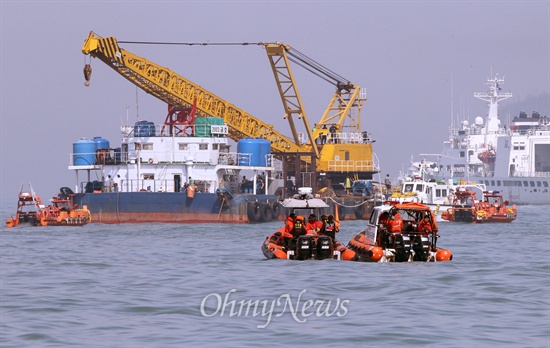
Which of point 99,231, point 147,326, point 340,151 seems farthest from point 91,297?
point 340,151

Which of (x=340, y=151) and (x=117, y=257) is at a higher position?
(x=340, y=151)

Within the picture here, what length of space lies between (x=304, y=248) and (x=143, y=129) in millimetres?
42154

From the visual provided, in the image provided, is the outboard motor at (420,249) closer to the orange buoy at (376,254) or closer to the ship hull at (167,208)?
the orange buoy at (376,254)

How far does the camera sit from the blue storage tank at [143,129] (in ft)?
255

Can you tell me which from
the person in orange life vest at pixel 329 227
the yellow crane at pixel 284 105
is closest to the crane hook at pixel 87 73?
the yellow crane at pixel 284 105

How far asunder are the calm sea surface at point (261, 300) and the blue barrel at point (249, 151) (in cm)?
3349

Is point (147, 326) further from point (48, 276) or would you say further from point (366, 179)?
point (366, 179)

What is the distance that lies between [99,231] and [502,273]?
3270 centimetres

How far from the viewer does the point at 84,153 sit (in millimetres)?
79062

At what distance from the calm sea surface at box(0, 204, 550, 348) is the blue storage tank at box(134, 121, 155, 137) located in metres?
31.7

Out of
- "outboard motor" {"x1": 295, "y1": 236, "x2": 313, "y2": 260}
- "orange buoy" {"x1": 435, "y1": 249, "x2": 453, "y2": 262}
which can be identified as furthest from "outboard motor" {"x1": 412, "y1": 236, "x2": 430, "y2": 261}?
"outboard motor" {"x1": 295, "y1": 236, "x2": 313, "y2": 260}

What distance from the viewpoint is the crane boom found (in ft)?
254

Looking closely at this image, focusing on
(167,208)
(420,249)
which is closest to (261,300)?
(420,249)

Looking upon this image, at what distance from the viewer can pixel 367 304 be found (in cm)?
2730
